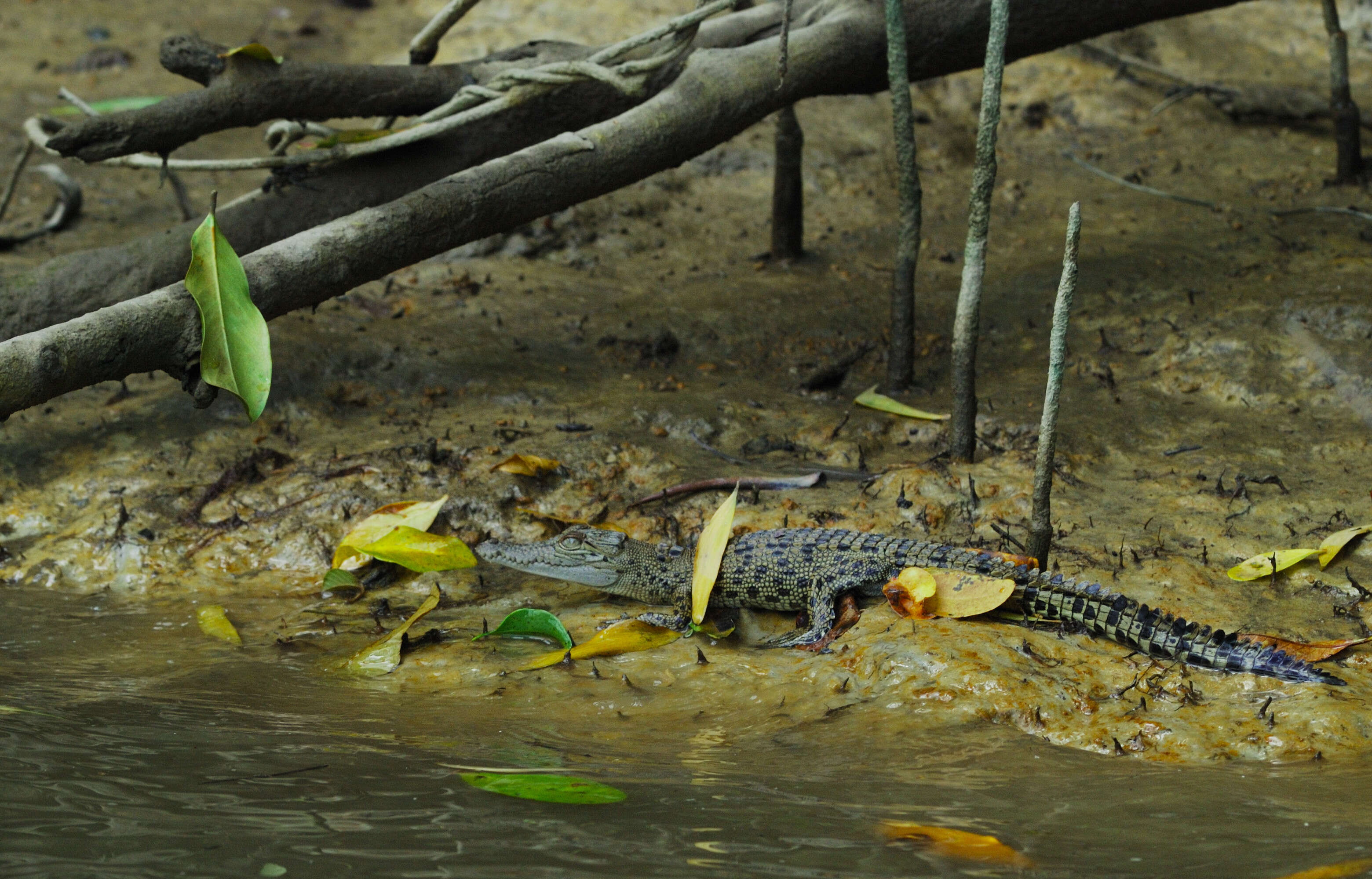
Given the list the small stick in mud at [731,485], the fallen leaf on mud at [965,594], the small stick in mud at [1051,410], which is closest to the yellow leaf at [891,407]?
the small stick in mud at [731,485]

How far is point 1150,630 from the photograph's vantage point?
3215 millimetres

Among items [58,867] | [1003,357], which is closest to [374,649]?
[58,867]

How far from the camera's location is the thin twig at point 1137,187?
21.3 feet

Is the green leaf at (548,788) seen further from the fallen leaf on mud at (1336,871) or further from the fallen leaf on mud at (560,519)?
the fallen leaf on mud at (560,519)

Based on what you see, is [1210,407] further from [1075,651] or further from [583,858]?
[583,858]

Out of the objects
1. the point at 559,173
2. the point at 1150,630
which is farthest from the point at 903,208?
the point at 1150,630

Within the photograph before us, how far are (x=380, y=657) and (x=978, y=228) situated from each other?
2575mm

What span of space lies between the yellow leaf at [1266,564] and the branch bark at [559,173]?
2671mm

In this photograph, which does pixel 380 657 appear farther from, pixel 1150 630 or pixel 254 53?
pixel 254 53

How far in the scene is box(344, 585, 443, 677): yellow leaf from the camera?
338cm

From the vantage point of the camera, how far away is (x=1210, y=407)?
4879mm

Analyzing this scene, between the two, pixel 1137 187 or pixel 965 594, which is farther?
pixel 1137 187

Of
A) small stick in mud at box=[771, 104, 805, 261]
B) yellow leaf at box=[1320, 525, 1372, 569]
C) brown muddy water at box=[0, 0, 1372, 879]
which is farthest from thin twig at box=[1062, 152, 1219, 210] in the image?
yellow leaf at box=[1320, 525, 1372, 569]

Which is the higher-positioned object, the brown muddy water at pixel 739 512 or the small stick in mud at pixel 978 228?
the small stick in mud at pixel 978 228
